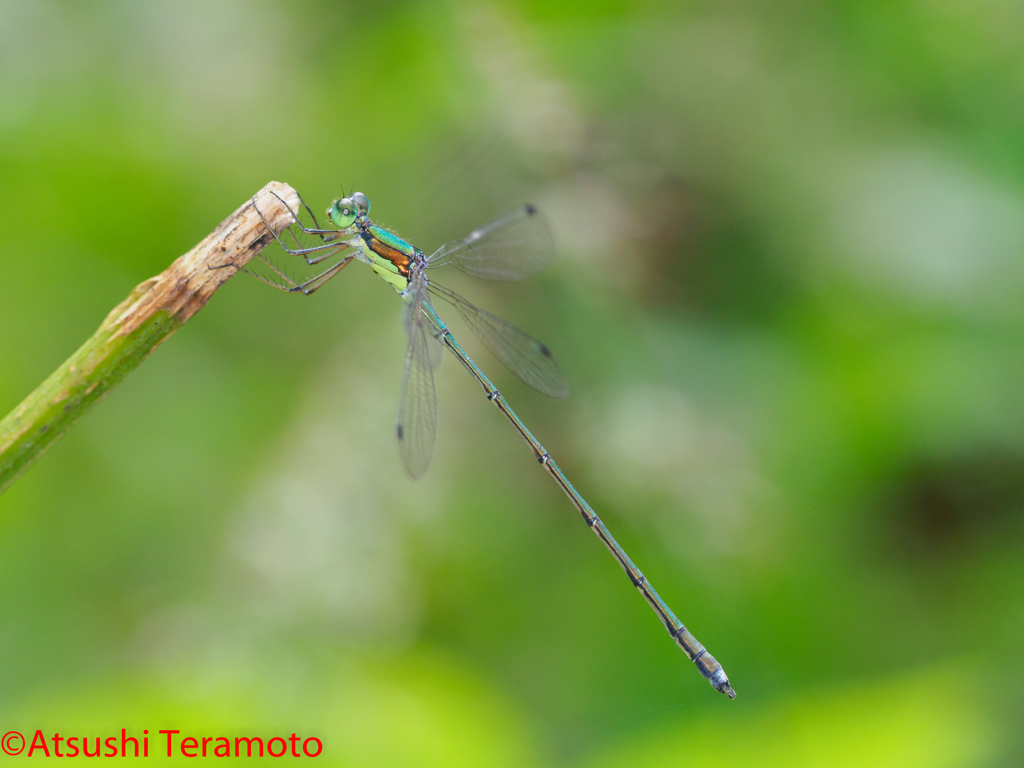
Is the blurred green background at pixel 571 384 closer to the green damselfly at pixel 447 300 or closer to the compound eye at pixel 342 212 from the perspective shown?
the green damselfly at pixel 447 300

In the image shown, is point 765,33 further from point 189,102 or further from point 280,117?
point 189,102

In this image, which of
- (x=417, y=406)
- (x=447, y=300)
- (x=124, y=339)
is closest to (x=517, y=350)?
(x=447, y=300)

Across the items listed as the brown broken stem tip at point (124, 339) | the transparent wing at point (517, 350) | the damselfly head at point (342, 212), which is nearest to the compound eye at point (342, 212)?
the damselfly head at point (342, 212)

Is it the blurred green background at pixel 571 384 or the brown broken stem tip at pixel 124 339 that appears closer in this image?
the brown broken stem tip at pixel 124 339

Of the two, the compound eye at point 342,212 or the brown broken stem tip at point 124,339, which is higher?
the compound eye at point 342,212

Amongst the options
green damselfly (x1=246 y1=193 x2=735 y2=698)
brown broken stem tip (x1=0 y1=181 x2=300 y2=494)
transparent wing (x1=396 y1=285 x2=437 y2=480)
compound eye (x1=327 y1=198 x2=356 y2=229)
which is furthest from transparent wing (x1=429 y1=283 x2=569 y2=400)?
brown broken stem tip (x1=0 y1=181 x2=300 y2=494)

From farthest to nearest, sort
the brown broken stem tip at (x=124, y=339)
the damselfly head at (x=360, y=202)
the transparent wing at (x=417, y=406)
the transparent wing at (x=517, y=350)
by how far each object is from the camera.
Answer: the transparent wing at (x=517, y=350) → the damselfly head at (x=360, y=202) → the transparent wing at (x=417, y=406) → the brown broken stem tip at (x=124, y=339)

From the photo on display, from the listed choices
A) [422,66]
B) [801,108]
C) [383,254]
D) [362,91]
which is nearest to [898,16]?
[801,108]

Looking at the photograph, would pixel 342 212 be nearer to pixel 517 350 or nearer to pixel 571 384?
pixel 517 350
